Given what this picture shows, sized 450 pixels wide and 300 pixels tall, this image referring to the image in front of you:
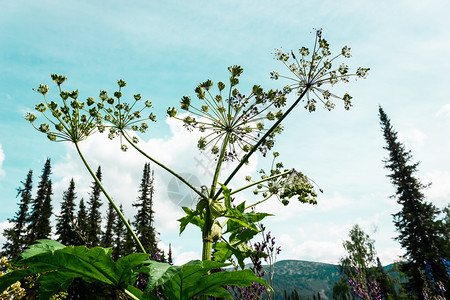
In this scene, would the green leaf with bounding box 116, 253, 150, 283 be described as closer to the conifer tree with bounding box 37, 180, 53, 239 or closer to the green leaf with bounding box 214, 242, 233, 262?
the green leaf with bounding box 214, 242, 233, 262

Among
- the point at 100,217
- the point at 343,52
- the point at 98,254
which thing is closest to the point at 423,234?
the point at 343,52

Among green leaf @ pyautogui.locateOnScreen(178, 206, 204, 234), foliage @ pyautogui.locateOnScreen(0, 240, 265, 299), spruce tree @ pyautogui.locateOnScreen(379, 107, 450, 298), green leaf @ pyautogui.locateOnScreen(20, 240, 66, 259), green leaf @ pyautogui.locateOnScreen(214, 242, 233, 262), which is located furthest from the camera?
spruce tree @ pyautogui.locateOnScreen(379, 107, 450, 298)

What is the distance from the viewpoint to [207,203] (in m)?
2.46

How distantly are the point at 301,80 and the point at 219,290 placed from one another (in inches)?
98.5

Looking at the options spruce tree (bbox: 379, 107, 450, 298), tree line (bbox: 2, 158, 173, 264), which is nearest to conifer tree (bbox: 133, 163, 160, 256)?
tree line (bbox: 2, 158, 173, 264)

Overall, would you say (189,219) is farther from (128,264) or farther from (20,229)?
(20,229)

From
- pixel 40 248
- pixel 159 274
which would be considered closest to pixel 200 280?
pixel 159 274

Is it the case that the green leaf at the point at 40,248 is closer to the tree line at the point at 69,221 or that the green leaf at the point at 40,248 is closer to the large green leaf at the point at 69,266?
the large green leaf at the point at 69,266

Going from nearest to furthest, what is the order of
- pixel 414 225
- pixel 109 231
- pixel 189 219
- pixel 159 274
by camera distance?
pixel 159 274, pixel 189 219, pixel 414 225, pixel 109 231

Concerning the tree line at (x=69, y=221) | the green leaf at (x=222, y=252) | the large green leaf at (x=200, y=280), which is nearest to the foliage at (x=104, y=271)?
the large green leaf at (x=200, y=280)

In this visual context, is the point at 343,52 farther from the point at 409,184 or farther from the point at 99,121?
the point at 409,184

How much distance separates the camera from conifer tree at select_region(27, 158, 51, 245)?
42938 mm

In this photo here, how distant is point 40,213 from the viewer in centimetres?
4522

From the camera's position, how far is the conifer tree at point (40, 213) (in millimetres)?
42938
